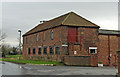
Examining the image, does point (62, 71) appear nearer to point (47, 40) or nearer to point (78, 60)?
point (78, 60)

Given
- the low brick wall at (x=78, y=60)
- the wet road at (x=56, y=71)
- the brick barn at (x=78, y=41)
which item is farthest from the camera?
the brick barn at (x=78, y=41)

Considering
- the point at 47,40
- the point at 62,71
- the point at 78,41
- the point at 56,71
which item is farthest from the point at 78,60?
the point at 47,40

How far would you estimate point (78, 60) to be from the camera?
24219mm

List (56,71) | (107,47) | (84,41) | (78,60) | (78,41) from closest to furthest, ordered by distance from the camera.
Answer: (56,71) → (78,60) → (78,41) → (84,41) → (107,47)

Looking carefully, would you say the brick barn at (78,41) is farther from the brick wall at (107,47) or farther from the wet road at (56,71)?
the wet road at (56,71)

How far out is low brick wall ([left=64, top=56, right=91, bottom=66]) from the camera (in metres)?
23.6

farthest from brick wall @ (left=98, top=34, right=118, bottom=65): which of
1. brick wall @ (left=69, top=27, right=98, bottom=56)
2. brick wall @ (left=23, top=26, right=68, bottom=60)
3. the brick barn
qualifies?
brick wall @ (left=23, top=26, right=68, bottom=60)

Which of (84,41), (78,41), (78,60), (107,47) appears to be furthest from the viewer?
(107,47)

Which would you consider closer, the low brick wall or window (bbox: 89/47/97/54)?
the low brick wall

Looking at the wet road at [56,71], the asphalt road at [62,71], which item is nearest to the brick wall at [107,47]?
the wet road at [56,71]

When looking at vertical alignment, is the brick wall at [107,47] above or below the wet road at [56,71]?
above

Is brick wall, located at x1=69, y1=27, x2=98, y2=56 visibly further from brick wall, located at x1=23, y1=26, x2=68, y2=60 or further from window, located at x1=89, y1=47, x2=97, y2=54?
brick wall, located at x1=23, y1=26, x2=68, y2=60

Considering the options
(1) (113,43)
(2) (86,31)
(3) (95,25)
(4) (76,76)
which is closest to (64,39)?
(2) (86,31)

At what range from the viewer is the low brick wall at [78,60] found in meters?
23.6
